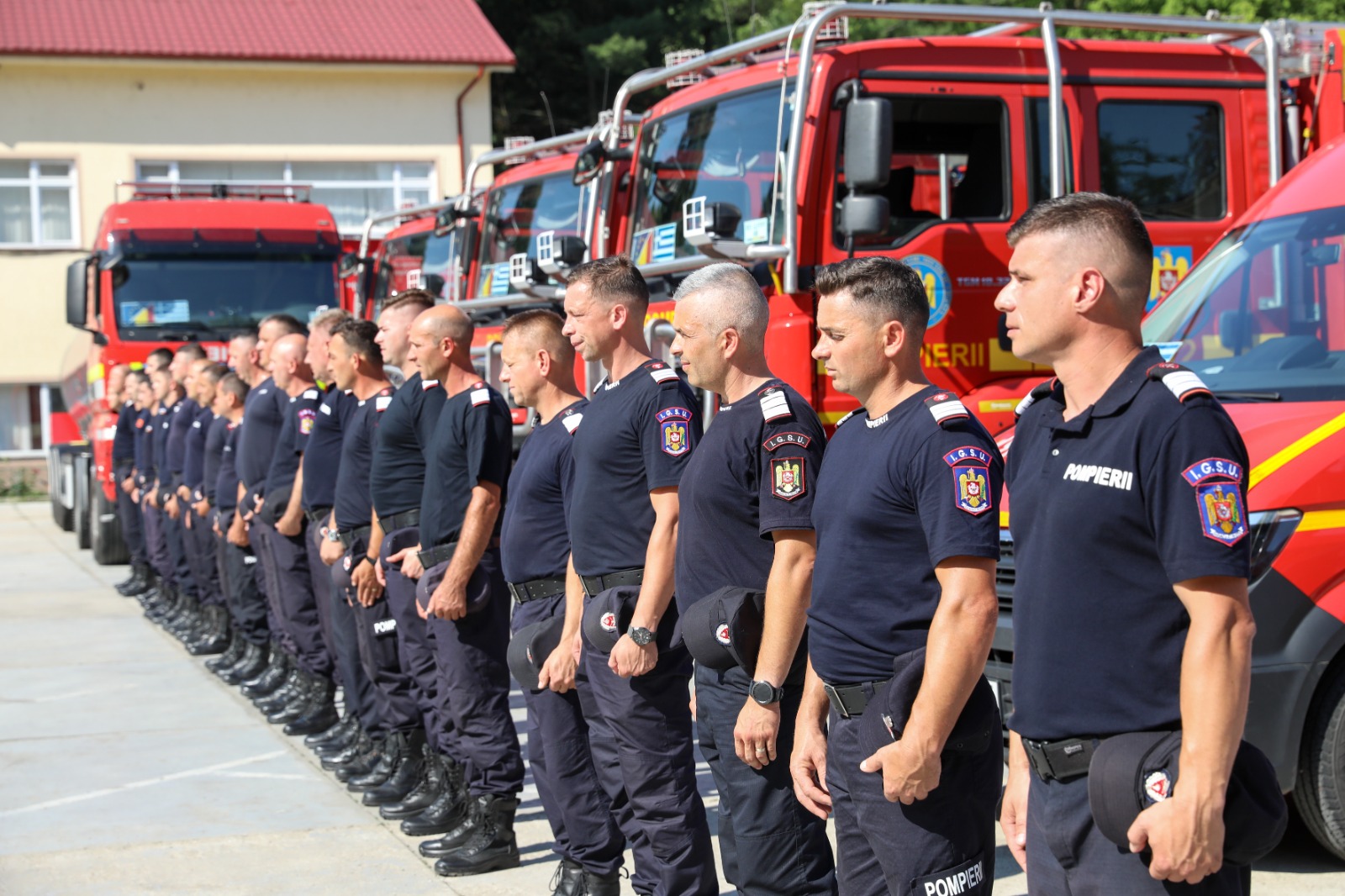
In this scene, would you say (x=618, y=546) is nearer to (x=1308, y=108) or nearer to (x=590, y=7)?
(x=1308, y=108)

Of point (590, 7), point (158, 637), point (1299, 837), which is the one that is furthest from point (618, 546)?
point (590, 7)

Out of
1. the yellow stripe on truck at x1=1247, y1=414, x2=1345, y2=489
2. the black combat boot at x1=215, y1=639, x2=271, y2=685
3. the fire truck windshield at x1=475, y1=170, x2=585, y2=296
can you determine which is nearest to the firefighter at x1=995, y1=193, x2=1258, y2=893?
the yellow stripe on truck at x1=1247, y1=414, x2=1345, y2=489

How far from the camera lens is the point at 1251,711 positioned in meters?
4.42

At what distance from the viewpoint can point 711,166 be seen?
7668mm

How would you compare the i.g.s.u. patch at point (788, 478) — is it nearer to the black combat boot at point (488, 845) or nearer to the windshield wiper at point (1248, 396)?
the windshield wiper at point (1248, 396)

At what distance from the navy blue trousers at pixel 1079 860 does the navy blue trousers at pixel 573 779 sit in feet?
7.66

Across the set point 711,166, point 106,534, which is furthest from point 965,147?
point 106,534

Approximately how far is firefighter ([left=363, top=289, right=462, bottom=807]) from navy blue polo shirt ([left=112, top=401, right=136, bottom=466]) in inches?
289

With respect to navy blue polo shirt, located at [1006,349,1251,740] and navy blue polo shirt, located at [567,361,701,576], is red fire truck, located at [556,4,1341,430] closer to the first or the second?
navy blue polo shirt, located at [567,361,701,576]

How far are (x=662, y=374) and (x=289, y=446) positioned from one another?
12.9 feet

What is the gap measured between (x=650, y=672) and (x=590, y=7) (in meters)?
32.6

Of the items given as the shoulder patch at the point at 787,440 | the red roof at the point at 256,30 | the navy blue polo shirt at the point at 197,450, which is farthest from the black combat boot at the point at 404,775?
the red roof at the point at 256,30

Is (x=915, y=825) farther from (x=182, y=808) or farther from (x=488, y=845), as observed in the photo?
(x=182, y=808)

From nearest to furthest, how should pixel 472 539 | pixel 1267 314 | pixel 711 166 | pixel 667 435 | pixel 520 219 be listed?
pixel 667 435 < pixel 1267 314 < pixel 472 539 < pixel 711 166 < pixel 520 219
